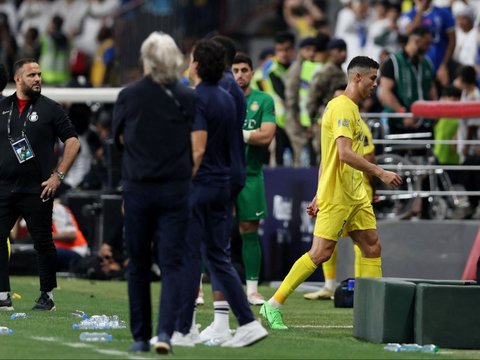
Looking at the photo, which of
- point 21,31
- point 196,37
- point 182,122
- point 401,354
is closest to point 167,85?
point 182,122

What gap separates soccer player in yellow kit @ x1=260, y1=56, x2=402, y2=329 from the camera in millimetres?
12703

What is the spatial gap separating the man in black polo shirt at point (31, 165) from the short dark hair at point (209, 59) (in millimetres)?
3139

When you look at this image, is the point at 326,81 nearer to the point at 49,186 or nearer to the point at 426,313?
the point at 49,186

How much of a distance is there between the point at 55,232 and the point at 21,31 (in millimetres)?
11493

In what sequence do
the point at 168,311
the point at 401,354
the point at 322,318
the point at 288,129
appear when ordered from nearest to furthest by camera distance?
the point at 168,311 → the point at 401,354 → the point at 322,318 → the point at 288,129

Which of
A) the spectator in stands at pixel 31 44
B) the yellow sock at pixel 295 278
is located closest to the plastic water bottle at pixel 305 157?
the yellow sock at pixel 295 278

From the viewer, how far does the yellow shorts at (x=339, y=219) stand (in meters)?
12.9

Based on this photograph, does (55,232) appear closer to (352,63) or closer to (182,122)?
(352,63)

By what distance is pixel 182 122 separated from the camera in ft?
33.3

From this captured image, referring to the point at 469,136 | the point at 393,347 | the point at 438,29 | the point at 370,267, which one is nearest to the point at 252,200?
the point at 370,267

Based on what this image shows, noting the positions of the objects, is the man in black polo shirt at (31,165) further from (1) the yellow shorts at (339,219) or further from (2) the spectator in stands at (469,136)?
(2) the spectator in stands at (469,136)

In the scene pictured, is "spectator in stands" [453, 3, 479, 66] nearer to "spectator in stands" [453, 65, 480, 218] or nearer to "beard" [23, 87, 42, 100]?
"spectator in stands" [453, 65, 480, 218]

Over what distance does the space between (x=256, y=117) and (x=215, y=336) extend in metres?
4.70

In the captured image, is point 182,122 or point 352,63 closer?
point 182,122
